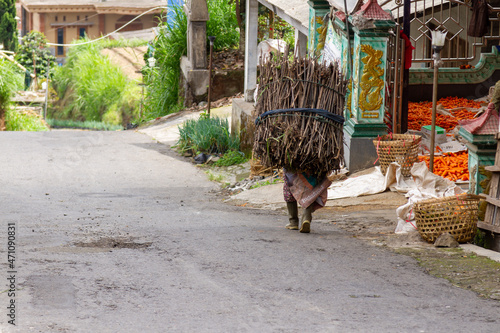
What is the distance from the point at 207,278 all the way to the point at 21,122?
67.0 ft

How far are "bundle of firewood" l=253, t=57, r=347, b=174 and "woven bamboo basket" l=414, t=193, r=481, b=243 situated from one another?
3.10 ft

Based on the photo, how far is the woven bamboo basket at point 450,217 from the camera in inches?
243

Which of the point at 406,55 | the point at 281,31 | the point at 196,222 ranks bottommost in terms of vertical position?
the point at 196,222

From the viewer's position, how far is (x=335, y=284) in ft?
16.0

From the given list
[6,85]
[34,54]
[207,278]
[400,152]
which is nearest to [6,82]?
[6,85]

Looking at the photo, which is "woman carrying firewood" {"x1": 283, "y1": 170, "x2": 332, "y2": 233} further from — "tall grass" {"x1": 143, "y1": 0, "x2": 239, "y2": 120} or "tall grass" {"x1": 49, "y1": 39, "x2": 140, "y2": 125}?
"tall grass" {"x1": 49, "y1": 39, "x2": 140, "y2": 125}

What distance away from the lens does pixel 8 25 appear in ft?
108

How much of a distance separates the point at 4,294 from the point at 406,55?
720 centimetres

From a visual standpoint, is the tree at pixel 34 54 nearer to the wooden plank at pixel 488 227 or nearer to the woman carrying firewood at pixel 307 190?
the woman carrying firewood at pixel 307 190

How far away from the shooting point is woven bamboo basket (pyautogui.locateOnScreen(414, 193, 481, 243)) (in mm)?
6172

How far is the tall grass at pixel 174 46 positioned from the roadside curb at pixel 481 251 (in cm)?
1424

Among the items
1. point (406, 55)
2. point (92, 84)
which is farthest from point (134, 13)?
point (406, 55)

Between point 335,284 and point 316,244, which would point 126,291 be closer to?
point 335,284

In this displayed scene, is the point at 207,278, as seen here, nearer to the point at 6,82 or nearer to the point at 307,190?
the point at 307,190
